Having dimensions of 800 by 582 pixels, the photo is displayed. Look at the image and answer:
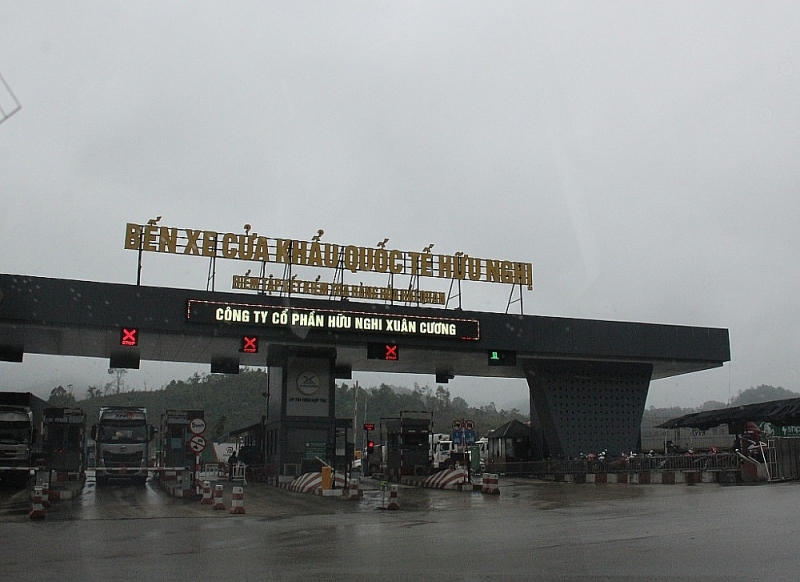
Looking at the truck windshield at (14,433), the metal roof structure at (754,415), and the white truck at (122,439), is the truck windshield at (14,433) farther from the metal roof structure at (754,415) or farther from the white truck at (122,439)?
the metal roof structure at (754,415)

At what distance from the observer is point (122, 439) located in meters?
34.8

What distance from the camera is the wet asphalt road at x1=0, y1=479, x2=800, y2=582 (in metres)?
9.44

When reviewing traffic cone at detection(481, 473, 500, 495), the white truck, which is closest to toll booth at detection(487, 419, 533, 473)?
traffic cone at detection(481, 473, 500, 495)

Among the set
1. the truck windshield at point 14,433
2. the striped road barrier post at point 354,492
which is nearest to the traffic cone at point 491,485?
the striped road barrier post at point 354,492

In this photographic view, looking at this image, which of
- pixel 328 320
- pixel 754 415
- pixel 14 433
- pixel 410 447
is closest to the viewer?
pixel 328 320

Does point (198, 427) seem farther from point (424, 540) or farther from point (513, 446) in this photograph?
point (513, 446)

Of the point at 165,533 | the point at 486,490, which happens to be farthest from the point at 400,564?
the point at 486,490

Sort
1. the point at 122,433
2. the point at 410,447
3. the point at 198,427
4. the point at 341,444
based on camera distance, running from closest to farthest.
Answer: the point at 198,427, the point at 122,433, the point at 341,444, the point at 410,447

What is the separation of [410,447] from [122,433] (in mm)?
12870

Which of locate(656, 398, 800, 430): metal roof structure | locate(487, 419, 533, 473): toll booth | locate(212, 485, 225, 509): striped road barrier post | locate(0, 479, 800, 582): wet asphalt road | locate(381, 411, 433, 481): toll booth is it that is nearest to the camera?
locate(0, 479, 800, 582): wet asphalt road

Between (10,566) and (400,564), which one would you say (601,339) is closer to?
(400,564)

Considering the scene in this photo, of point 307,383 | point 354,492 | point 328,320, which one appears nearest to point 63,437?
point 307,383

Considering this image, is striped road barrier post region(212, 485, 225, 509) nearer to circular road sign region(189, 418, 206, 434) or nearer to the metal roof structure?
circular road sign region(189, 418, 206, 434)

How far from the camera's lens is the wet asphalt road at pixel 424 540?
944 cm
